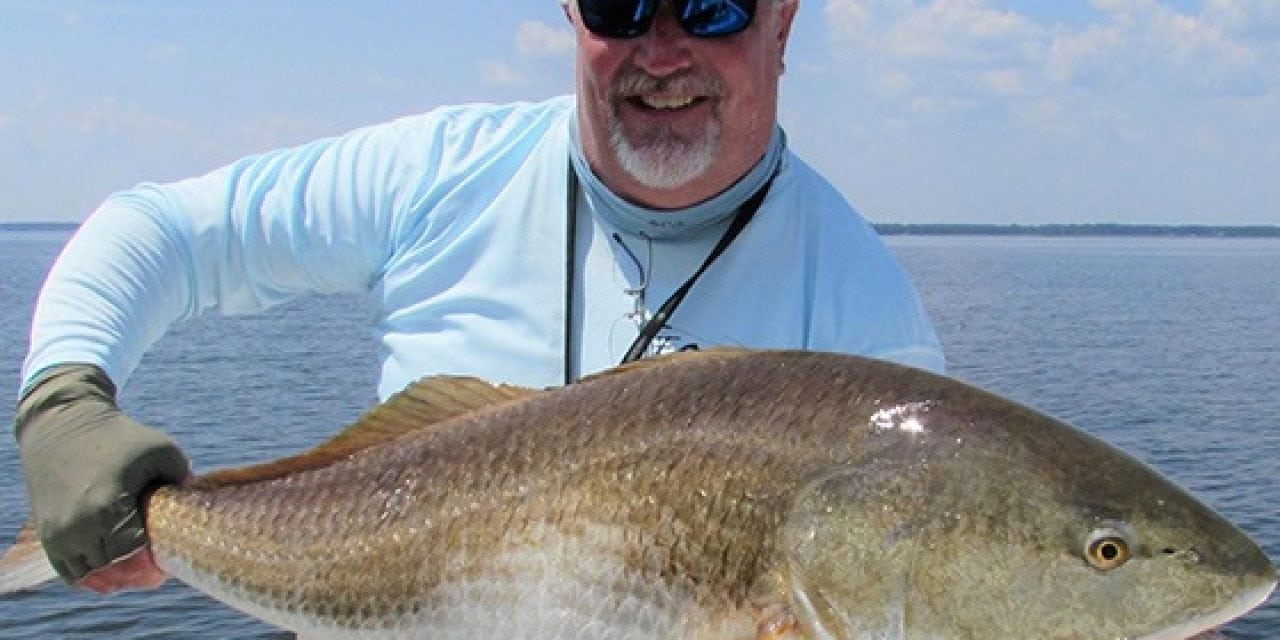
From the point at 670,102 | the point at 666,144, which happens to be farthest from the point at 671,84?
the point at 666,144

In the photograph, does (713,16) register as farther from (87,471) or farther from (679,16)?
(87,471)

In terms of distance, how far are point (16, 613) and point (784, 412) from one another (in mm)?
13945

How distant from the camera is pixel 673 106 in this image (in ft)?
13.0

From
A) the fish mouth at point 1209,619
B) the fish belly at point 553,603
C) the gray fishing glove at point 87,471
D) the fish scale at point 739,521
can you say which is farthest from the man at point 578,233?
the fish mouth at point 1209,619

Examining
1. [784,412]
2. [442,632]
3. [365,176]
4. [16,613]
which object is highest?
[365,176]

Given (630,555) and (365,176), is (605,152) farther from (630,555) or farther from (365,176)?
(630,555)

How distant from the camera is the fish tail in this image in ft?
10.7

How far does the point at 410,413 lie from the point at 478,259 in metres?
0.98

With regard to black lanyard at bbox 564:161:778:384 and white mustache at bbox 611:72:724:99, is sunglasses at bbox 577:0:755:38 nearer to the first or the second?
white mustache at bbox 611:72:724:99

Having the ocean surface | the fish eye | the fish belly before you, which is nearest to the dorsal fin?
the fish belly

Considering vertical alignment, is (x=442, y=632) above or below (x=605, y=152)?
below

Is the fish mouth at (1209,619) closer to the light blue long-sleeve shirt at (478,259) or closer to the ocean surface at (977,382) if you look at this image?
the light blue long-sleeve shirt at (478,259)

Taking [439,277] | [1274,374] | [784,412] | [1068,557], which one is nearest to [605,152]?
[439,277]

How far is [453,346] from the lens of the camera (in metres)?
3.91
